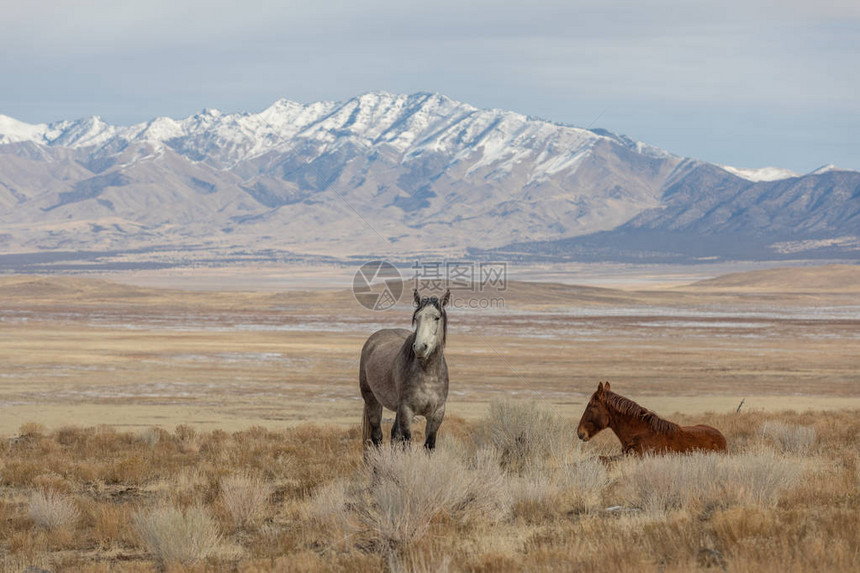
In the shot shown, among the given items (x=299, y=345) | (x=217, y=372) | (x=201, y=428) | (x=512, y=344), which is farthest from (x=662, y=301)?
(x=201, y=428)

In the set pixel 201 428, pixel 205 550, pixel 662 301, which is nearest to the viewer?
pixel 205 550

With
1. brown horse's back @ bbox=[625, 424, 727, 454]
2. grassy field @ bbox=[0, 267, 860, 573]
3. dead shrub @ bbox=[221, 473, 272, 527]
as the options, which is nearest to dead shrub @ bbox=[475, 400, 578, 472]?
grassy field @ bbox=[0, 267, 860, 573]

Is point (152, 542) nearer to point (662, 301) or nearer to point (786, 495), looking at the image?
point (786, 495)

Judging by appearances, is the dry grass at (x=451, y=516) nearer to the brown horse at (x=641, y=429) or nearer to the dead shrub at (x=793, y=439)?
the brown horse at (x=641, y=429)

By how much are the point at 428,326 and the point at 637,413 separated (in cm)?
313

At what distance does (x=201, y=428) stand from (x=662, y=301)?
238ft

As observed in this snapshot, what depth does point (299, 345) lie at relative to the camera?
49.3 meters

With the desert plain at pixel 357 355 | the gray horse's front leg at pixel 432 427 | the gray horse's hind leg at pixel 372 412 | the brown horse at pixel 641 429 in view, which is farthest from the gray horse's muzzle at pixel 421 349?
the desert plain at pixel 357 355

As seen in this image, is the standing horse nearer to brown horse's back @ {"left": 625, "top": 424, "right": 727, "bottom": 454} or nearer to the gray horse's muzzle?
the gray horse's muzzle

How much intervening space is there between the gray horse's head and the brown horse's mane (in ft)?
7.82

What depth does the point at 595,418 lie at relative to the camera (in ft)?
37.5

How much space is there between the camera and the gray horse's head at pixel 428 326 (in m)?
9.49

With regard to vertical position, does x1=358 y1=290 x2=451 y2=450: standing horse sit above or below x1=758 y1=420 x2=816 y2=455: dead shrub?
above

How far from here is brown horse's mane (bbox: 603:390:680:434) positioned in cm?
1096
